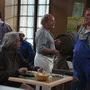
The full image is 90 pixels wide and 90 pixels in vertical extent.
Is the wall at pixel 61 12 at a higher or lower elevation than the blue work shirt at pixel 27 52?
higher

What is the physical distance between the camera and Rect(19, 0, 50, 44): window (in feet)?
24.0

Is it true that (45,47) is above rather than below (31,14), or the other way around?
below

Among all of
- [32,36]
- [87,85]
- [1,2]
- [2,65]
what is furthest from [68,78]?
[32,36]

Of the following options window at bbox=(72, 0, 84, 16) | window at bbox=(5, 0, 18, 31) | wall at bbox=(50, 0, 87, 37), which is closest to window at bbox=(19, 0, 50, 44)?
window at bbox=(5, 0, 18, 31)

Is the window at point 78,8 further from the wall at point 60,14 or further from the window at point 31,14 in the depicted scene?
the window at point 31,14

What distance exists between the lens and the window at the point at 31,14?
288 inches

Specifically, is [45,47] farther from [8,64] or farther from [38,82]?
[38,82]

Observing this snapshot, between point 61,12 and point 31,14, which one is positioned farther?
point 31,14

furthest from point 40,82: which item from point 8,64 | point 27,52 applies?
point 27,52

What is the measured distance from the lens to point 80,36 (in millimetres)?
4234

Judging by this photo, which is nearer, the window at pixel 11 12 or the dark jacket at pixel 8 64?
the dark jacket at pixel 8 64

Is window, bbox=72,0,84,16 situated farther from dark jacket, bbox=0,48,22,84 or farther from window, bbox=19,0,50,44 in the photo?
dark jacket, bbox=0,48,22,84

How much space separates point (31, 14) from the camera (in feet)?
24.1

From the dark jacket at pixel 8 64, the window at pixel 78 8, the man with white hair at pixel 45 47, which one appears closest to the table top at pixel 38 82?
the dark jacket at pixel 8 64
